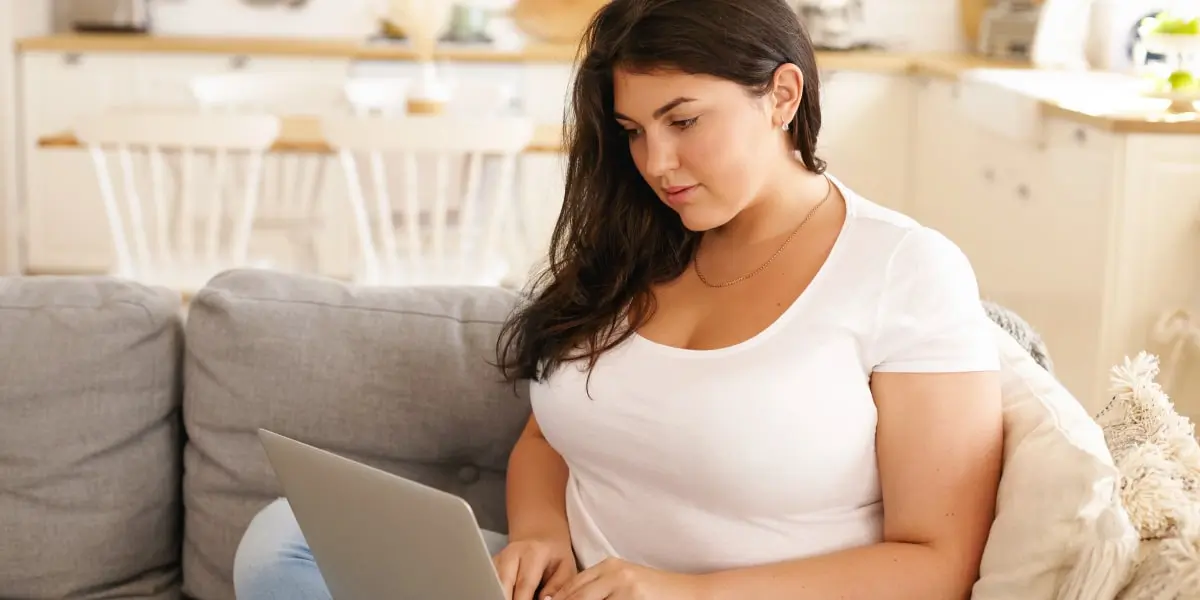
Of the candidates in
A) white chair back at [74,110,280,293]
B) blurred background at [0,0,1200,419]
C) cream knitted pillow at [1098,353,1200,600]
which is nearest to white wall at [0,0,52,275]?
blurred background at [0,0,1200,419]

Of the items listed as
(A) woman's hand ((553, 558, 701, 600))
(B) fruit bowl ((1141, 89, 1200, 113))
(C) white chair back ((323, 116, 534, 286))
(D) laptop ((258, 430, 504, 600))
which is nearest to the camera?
(D) laptop ((258, 430, 504, 600))

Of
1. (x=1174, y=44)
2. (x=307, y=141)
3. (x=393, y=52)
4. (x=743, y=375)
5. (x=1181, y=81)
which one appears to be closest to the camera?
(x=743, y=375)

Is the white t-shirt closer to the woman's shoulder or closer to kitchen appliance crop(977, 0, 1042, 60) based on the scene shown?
the woman's shoulder

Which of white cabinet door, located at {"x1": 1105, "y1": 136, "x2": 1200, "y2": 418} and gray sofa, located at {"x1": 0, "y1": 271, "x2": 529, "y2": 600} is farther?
white cabinet door, located at {"x1": 1105, "y1": 136, "x2": 1200, "y2": 418}

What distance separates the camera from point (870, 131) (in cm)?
472

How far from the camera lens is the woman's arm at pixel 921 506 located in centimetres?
120

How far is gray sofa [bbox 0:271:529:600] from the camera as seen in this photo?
62.7 inches

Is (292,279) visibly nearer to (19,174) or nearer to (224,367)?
(224,367)

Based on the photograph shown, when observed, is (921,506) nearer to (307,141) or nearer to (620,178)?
(620,178)

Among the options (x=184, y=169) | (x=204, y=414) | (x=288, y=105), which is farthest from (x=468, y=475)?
(x=288, y=105)

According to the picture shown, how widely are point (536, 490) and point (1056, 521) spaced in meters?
0.56

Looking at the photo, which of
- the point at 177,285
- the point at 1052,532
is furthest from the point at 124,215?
the point at 1052,532

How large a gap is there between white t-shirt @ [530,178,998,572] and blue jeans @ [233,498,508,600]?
309mm

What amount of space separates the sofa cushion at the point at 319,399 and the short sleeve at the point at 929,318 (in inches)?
21.2
